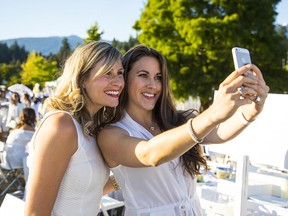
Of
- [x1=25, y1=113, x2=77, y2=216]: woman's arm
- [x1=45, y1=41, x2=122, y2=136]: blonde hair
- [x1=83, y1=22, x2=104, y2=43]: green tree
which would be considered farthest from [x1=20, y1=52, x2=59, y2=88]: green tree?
[x1=25, y1=113, x2=77, y2=216]: woman's arm

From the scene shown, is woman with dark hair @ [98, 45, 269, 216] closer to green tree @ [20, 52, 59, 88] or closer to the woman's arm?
the woman's arm

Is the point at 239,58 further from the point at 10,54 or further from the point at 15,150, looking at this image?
the point at 10,54

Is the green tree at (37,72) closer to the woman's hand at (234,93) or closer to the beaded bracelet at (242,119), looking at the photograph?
the beaded bracelet at (242,119)

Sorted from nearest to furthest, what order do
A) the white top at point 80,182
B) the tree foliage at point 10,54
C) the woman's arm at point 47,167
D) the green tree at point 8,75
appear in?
1. the woman's arm at point 47,167
2. the white top at point 80,182
3. the green tree at point 8,75
4. the tree foliage at point 10,54

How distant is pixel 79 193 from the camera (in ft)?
5.89

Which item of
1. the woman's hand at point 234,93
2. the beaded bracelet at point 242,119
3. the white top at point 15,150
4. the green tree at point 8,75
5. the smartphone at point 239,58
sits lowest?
the green tree at point 8,75

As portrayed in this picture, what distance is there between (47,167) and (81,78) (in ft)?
1.55

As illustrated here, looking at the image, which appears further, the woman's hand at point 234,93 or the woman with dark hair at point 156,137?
the woman with dark hair at point 156,137

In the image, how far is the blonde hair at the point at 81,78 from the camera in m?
1.86

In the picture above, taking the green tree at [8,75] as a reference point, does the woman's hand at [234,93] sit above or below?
above

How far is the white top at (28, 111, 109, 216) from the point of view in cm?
176

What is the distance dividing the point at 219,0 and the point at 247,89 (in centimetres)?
1902

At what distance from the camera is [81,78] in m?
1.92

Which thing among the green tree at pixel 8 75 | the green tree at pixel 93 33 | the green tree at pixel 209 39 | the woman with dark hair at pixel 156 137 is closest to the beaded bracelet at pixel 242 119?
the woman with dark hair at pixel 156 137
